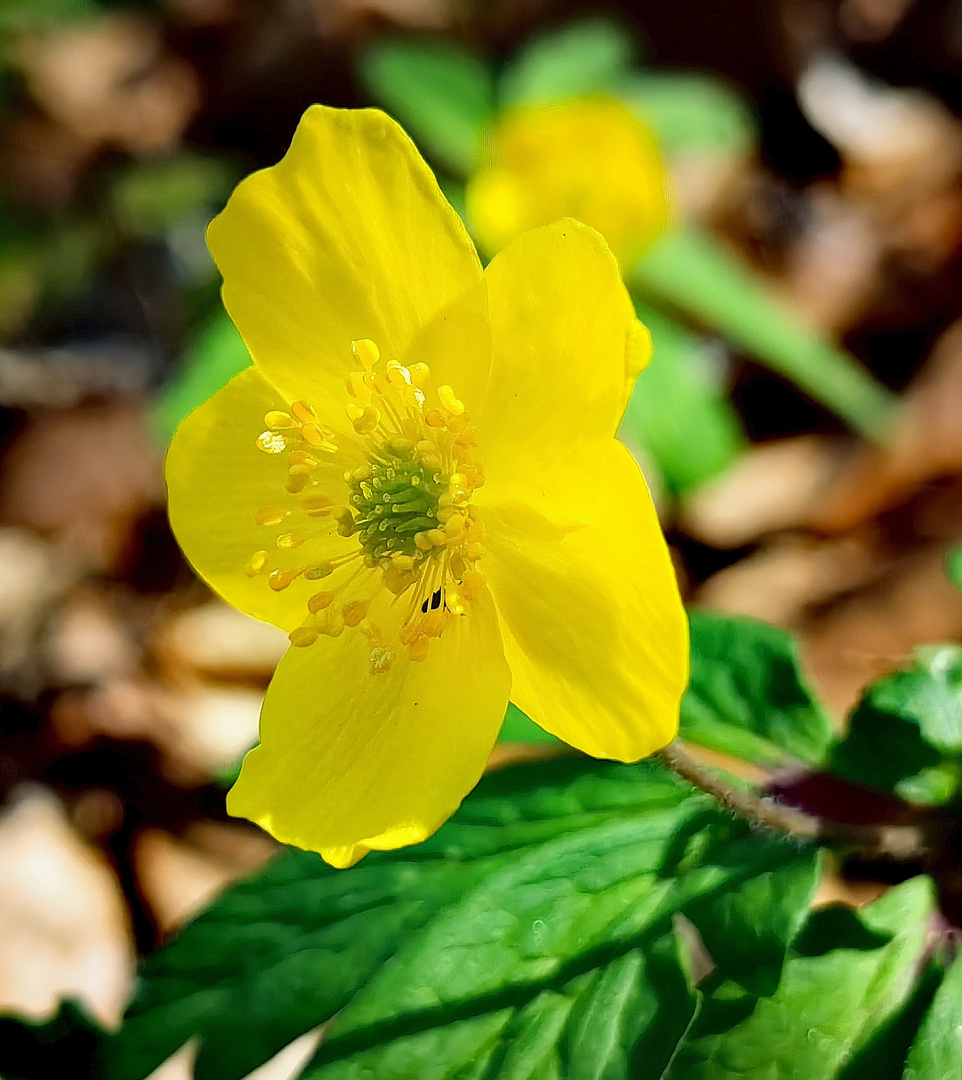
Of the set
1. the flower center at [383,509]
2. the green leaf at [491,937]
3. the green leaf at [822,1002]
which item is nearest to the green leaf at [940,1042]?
the green leaf at [822,1002]

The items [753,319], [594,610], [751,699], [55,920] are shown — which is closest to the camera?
[594,610]

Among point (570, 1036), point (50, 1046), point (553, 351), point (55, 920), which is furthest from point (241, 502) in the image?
point (55, 920)

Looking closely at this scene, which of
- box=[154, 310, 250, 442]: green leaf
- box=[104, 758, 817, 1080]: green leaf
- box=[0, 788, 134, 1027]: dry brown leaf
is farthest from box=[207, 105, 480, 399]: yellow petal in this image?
box=[154, 310, 250, 442]: green leaf

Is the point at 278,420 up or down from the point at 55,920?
up

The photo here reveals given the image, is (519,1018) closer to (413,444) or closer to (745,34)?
(413,444)

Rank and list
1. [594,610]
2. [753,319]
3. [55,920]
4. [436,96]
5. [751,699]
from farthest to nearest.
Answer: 1. [436,96]
2. [753,319]
3. [55,920]
4. [751,699]
5. [594,610]

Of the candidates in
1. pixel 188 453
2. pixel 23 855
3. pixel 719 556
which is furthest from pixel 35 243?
pixel 188 453

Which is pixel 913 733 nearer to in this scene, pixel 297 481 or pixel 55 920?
pixel 297 481
